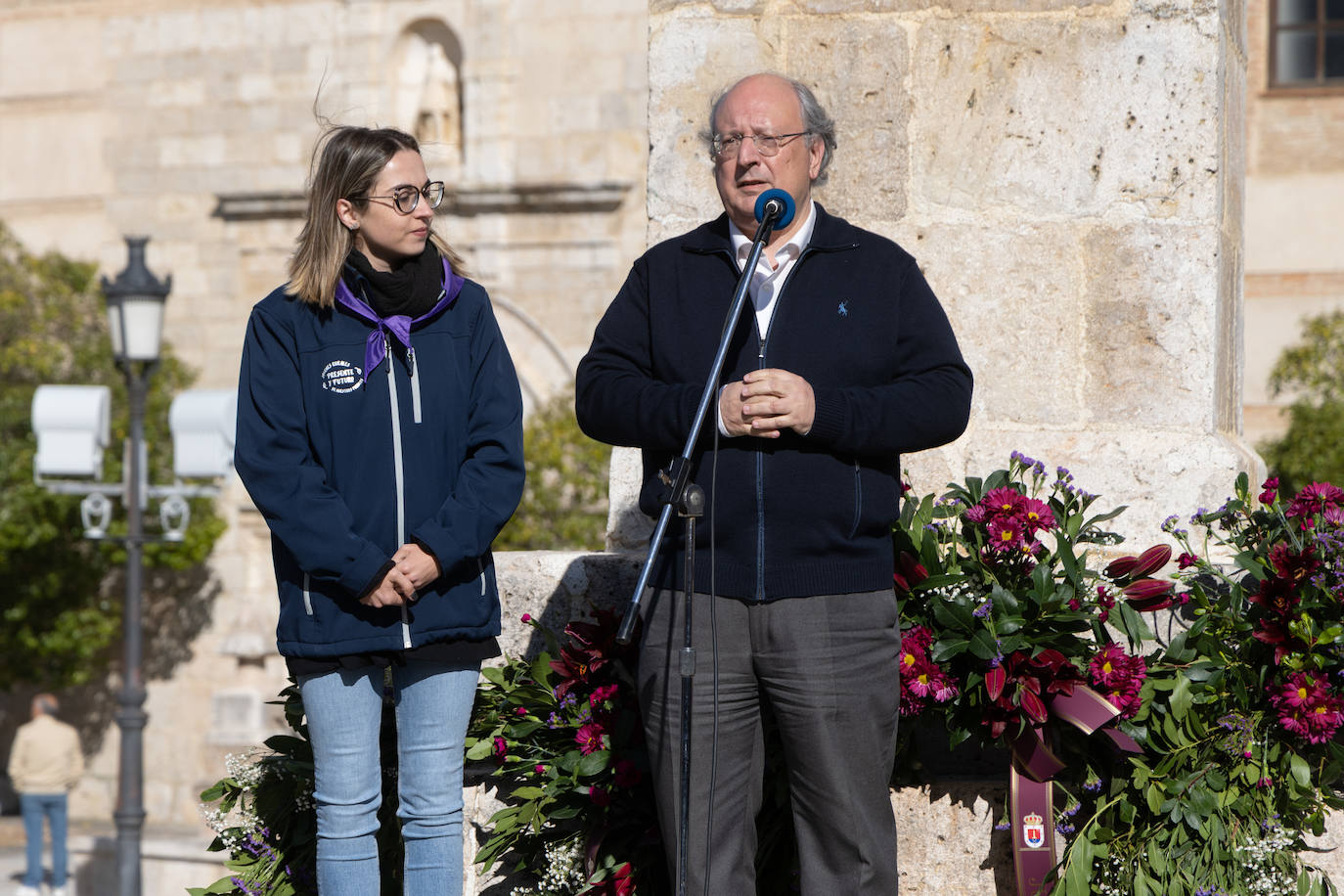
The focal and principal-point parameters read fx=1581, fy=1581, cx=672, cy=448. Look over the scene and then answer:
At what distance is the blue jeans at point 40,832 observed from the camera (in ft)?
33.0

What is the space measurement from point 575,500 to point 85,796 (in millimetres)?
5838

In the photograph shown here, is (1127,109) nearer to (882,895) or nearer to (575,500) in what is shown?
(882,895)

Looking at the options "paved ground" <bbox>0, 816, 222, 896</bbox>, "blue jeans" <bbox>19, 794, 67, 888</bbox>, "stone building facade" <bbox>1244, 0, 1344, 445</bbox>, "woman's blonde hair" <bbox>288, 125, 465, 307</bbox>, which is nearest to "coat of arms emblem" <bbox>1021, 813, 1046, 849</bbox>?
"woman's blonde hair" <bbox>288, 125, 465, 307</bbox>

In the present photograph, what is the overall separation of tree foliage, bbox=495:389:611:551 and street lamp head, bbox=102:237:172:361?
10.2ft

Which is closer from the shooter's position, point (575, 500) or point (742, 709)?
point (742, 709)

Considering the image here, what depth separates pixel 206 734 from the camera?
13102 mm

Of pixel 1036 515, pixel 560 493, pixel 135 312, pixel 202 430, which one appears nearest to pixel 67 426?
pixel 202 430

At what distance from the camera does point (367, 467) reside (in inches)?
107

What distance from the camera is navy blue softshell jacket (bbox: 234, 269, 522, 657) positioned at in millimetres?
2668

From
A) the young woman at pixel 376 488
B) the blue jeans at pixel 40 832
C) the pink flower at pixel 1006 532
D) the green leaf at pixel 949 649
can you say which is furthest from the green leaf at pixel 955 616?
the blue jeans at pixel 40 832

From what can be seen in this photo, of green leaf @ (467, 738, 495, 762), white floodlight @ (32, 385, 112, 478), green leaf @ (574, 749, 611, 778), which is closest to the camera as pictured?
green leaf @ (574, 749, 611, 778)

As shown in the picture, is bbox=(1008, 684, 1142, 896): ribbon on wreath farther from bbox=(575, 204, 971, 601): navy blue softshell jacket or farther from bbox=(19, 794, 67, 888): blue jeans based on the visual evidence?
bbox=(19, 794, 67, 888): blue jeans

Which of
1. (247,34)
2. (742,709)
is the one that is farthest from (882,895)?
(247,34)

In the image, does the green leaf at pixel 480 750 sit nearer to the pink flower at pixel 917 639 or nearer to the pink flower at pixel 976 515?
the pink flower at pixel 917 639
